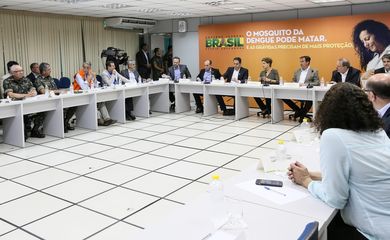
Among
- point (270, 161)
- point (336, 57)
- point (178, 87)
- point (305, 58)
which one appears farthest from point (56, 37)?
point (270, 161)

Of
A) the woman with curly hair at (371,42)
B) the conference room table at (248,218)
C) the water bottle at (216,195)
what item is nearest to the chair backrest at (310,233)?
the conference room table at (248,218)

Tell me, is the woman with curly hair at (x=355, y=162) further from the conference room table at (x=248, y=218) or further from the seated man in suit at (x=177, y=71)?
the seated man in suit at (x=177, y=71)

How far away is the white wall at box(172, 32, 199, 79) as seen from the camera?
11.2 metres

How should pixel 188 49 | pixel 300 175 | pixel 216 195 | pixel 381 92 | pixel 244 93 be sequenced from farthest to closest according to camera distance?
1. pixel 188 49
2. pixel 244 93
3. pixel 381 92
4. pixel 300 175
5. pixel 216 195

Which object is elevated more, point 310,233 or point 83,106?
point 310,233

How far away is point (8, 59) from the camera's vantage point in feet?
28.1

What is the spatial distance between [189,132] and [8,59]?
186 inches

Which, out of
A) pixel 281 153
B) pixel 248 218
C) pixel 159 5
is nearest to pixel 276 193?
pixel 248 218

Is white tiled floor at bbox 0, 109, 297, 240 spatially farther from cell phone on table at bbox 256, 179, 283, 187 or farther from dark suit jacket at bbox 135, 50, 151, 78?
dark suit jacket at bbox 135, 50, 151, 78

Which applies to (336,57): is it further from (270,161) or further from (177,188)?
(270,161)

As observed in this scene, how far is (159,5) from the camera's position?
26.6 ft

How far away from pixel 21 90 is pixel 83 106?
1236 mm

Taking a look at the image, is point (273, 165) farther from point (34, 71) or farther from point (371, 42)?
point (371, 42)

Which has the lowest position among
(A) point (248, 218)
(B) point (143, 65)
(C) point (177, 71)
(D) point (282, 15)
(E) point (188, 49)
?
(A) point (248, 218)
